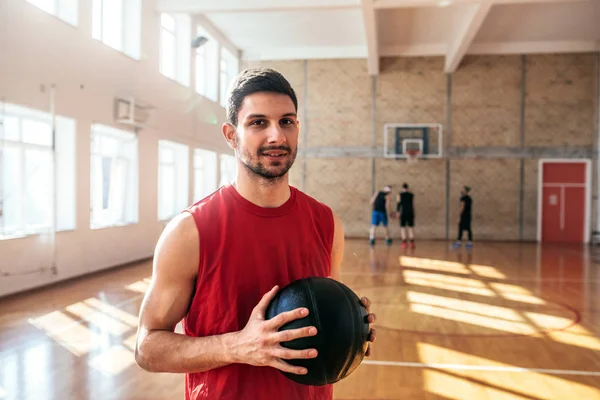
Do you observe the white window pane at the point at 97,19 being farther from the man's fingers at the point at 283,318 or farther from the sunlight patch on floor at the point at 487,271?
the man's fingers at the point at 283,318

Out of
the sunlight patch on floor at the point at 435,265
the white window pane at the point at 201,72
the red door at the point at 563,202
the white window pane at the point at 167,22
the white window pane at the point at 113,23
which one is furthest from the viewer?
the red door at the point at 563,202

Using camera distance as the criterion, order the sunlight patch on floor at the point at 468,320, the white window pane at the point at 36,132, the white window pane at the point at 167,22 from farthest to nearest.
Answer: the white window pane at the point at 167,22 → the white window pane at the point at 36,132 → the sunlight patch on floor at the point at 468,320

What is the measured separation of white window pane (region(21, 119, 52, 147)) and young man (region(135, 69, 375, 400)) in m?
7.15

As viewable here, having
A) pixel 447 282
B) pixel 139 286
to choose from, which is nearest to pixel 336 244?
pixel 139 286

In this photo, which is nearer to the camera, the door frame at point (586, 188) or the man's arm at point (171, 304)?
the man's arm at point (171, 304)

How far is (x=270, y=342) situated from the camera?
127 cm

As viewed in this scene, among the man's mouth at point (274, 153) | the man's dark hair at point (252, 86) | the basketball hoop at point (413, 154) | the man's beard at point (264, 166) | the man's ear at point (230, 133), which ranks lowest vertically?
the man's beard at point (264, 166)

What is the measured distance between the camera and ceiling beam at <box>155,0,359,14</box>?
10.9 m

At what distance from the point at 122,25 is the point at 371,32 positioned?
18.8 feet

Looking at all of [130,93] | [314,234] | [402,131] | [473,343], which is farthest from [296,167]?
[314,234]

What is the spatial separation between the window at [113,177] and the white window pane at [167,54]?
2774 millimetres

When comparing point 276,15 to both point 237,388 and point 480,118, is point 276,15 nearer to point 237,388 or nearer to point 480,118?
point 480,118

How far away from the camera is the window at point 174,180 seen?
12742 mm

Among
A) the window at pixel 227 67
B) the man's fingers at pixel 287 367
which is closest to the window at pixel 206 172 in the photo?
the window at pixel 227 67
